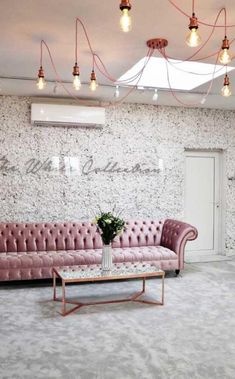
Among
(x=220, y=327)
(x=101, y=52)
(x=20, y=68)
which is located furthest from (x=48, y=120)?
(x=220, y=327)

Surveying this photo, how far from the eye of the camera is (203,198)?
25.2ft

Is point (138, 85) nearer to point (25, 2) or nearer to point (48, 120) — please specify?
point (48, 120)

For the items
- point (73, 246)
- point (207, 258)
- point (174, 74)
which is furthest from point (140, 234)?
point (174, 74)

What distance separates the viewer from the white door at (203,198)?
7.59 metres

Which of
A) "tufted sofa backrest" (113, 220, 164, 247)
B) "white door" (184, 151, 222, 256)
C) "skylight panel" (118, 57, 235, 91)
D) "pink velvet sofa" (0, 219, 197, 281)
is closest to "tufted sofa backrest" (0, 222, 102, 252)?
"pink velvet sofa" (0, 219, 197, 281)

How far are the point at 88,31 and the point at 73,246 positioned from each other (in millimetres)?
3401

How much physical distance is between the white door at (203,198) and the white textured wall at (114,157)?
0.73 ft

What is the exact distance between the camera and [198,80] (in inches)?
224

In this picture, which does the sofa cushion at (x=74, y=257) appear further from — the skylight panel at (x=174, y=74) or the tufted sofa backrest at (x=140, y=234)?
the skylight panel at (x=174, y=74)

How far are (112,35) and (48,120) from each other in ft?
8.99

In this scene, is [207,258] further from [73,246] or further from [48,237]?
[48,237]

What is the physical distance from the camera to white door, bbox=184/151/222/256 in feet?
24.9

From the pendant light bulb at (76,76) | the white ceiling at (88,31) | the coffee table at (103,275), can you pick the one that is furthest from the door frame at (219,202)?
the pendant light bulb at (76,76)

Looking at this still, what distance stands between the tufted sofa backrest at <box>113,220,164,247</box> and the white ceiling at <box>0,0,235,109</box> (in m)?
2.44
